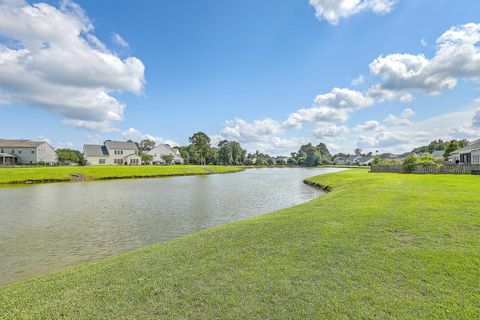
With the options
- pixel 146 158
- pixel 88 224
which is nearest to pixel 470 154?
pixel 88 224

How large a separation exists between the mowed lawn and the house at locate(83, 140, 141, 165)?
7629 centimetres

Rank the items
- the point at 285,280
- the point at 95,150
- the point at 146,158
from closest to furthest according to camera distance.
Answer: the point at 285,280
the point at 95,150
the point at 146,158

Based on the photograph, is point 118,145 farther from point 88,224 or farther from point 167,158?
point 88,224

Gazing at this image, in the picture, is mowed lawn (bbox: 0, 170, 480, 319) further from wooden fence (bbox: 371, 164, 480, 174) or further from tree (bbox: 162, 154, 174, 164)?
tree (bbox: 162, 154, 174, 164)

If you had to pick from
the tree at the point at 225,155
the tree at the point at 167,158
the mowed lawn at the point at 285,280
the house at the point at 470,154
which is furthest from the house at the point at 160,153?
the mowed lawn at the point at 285,280

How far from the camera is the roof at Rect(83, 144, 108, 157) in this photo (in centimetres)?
7331

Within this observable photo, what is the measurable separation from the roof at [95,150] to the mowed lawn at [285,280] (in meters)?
77.0

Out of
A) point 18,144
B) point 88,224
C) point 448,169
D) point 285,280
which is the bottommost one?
point 88,224

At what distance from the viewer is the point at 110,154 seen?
248 ft

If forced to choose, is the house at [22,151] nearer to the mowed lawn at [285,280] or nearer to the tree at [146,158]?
the tree at [146,158]

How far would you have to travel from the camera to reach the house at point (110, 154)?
73588mm


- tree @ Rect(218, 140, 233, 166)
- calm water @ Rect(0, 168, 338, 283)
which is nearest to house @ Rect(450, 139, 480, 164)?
calm water @ Rect(0, 168, 338, 283)

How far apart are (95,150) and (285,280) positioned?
82.2 metres

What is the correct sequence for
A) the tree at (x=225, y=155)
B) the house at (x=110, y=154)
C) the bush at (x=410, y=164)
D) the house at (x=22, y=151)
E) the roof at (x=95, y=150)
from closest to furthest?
the bush at (x=410, y=164)
the house at (x=22, y=151)
the roof at (x=95, y=150)
the house at (x=110, y=154)
the tree at (x=225, y=155)
